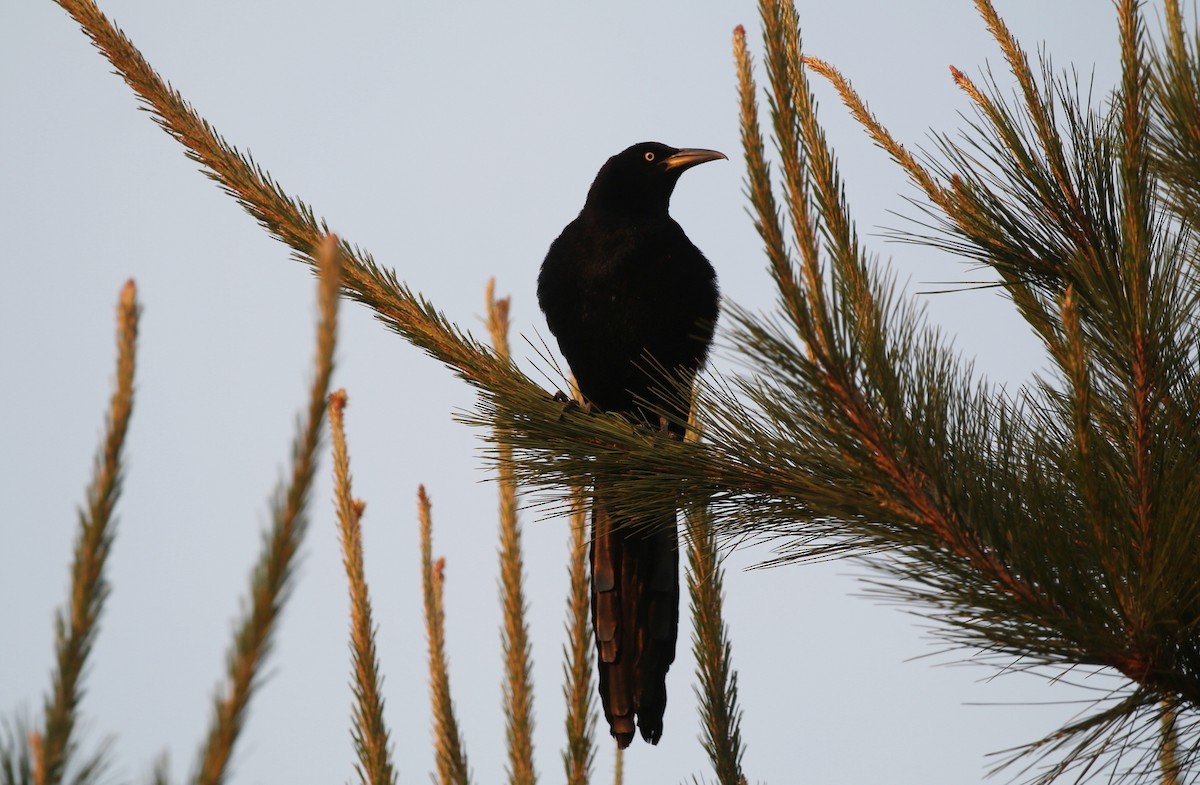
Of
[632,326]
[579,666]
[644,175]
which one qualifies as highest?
[644,175]

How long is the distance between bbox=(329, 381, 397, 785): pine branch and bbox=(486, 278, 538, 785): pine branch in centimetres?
29

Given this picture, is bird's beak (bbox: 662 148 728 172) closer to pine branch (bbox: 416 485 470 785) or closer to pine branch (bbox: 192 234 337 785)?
pine branch (bbox: 416 485 470 785)

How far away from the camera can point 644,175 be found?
15.0ft

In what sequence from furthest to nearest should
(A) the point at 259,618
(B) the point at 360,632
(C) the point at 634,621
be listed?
(C) the point at 634,621 → (B) the point at 360,632 → (A) the point at 259,618

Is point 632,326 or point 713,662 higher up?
point 632,326

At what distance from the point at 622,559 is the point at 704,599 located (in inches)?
43.2

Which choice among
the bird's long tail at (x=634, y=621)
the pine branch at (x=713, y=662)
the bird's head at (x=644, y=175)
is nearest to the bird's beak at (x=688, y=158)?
the bird's head at (x=644, y=175)

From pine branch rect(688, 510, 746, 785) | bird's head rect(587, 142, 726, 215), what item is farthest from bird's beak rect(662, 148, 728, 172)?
pine branch rect(688, 510, 746, 785)

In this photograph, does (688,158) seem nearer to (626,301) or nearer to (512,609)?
(626,301)

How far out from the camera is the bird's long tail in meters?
2.92

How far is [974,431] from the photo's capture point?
166cm

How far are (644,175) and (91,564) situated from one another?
3950 mm

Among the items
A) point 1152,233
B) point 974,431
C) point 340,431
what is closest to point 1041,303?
point 1152,233

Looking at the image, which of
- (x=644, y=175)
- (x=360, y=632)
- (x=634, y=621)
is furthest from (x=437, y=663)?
(x=644, y=175)
